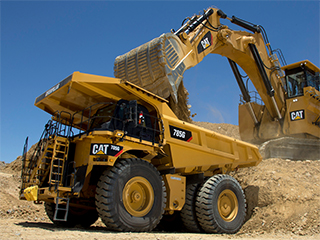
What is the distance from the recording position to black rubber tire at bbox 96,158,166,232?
503 cm

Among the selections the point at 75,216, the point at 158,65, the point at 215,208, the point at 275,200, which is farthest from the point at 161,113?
the point at 275,200

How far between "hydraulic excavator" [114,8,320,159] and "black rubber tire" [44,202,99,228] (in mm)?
3269

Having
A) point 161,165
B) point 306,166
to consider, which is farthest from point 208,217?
point 306,166

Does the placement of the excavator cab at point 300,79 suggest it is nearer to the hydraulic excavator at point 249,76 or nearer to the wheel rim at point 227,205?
the hydraulic excavator at point 249,76

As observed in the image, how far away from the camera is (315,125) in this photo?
12.5m

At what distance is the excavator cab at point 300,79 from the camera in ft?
42.2

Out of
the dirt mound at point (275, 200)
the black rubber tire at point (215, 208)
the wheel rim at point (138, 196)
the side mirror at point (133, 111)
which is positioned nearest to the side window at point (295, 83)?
the dirt mound at point (275, 200)

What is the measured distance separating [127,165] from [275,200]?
188 inches

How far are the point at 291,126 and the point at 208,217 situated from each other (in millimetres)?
7449

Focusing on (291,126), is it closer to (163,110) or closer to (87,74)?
(163,110)

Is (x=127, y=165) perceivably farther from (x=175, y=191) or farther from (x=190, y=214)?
(x=190, y=214)

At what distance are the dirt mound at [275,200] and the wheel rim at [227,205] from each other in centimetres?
46

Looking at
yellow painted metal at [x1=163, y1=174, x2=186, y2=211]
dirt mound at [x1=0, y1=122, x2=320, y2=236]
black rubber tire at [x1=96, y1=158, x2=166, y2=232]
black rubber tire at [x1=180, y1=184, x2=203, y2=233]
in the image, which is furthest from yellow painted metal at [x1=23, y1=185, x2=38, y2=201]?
dirt mound at [x1=0, y1=122, x2=320, y2=236]

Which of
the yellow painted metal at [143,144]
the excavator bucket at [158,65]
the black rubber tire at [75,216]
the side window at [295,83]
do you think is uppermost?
the side window at [295,83]
